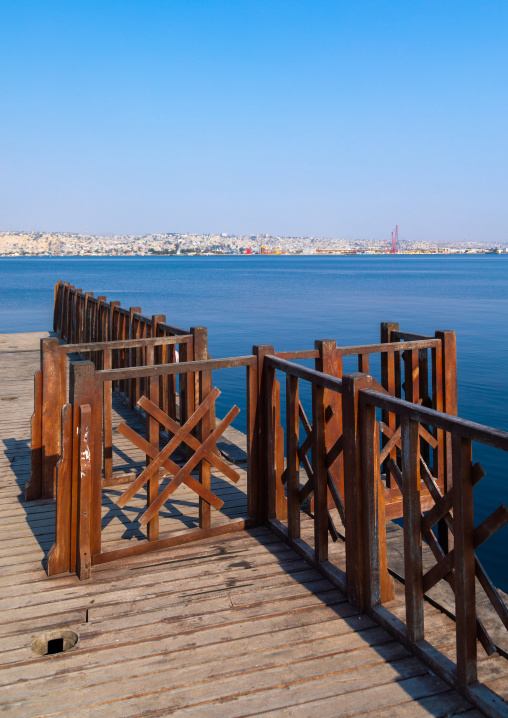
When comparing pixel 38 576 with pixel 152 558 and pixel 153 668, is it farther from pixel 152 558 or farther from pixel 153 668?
pixel 153 668

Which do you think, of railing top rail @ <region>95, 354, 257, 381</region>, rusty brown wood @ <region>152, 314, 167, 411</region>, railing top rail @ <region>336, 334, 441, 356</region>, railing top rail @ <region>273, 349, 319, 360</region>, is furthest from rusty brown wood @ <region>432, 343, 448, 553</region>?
rusty brown wood @ <region>152, 314, 167, 411</region>

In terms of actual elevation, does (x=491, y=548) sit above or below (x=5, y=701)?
below

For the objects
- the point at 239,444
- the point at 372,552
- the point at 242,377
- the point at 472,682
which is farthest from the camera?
the point at 242,377

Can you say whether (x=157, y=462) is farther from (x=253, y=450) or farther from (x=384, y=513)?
(x=384, y=513)

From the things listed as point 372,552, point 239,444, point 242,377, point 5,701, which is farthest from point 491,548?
point 242,377

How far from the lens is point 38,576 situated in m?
4.36

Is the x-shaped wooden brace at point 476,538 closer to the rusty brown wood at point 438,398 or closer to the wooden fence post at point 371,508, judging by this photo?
the wooden fence post at point 371,508

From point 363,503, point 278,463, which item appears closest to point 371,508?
point 363,503

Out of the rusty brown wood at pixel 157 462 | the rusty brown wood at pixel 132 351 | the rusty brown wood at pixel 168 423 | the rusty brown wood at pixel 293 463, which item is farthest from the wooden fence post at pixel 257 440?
the rusty brown wood at pixel 132 351

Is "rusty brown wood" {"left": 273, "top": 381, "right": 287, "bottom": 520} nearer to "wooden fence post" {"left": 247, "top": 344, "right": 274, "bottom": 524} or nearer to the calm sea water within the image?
"wooden fence post" {"left": 247, "top": 344, "right": 274, "bottom": 524}

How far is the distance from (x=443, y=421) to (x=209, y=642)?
5.94ft

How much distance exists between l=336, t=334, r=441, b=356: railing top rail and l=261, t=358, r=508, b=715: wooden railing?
3.61 feet

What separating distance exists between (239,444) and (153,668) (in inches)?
172

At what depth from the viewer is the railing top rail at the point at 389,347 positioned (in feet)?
19.3
